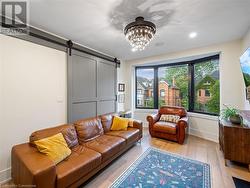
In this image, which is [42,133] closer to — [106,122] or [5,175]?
[5,175]

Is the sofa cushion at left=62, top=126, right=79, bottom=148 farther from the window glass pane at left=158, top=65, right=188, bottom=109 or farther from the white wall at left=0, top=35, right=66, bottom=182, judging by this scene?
the window glass pane at left=158, top=65, right=188, bottom=109

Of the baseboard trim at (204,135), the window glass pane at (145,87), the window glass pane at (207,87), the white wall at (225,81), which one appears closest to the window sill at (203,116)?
the white wall at (225,81)

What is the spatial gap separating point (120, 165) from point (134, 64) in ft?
12.2

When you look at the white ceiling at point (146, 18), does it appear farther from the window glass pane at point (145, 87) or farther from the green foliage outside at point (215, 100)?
the window glass pane at point (145, 87)

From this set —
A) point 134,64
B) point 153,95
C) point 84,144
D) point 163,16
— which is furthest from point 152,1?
point 153,95

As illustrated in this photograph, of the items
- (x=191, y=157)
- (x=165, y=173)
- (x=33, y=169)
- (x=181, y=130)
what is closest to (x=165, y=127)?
(x=181, y=130)

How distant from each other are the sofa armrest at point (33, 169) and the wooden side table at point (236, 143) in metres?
2.90

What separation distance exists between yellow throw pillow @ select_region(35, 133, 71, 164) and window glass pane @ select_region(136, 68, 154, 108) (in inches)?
150

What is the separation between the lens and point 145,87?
17.8 feet

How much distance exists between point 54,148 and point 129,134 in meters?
1.64

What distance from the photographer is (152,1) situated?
6.00 ft

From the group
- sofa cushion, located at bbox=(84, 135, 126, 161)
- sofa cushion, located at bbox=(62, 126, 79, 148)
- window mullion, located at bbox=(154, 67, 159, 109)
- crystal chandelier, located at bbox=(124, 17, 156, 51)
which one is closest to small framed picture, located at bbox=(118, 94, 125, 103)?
window mullion, located at bbox=(154, 67, 159, 109)

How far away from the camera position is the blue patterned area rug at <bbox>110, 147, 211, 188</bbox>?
79.7 inches

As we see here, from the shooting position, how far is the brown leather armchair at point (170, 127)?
348cm
